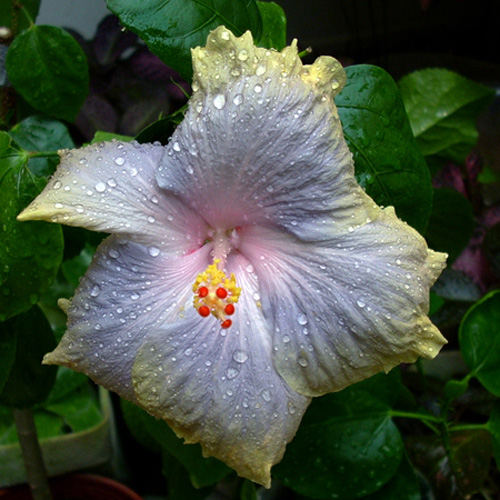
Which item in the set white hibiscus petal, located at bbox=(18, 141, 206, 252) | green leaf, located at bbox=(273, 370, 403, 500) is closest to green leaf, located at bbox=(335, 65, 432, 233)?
white hibiscus petal, located at bbox=(18, 141, 206, 252)

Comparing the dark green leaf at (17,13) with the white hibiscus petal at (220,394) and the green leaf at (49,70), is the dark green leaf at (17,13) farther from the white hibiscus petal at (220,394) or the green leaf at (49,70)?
the white hibiscus petal at (220,394)

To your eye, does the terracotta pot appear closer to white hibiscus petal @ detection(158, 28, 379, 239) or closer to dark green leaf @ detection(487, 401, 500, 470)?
dark green leaf @ detection(487, 401, 500, 470)

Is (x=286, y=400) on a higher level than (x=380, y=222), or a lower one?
lower

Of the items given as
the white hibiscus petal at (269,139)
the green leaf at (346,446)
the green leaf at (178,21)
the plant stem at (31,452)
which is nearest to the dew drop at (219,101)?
the white hibiscus petal at (269,139)

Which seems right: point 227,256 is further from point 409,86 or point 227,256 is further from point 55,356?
point 409,86

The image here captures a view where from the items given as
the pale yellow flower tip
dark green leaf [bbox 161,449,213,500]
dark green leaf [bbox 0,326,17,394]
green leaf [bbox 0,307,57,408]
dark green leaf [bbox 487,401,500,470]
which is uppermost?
the pale yellow flower tip

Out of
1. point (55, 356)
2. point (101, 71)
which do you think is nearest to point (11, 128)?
point (55, 356)

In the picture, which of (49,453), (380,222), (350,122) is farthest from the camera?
(49,453)
